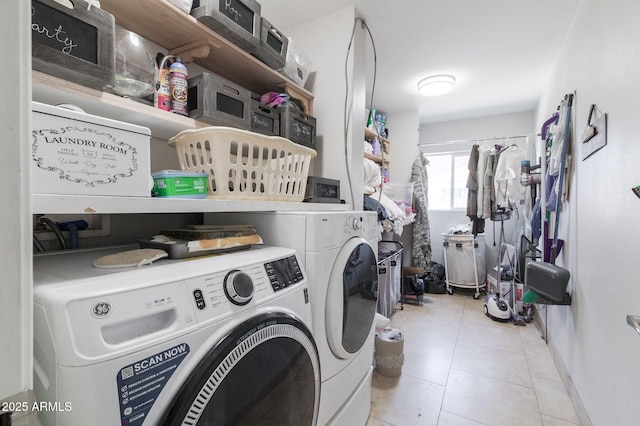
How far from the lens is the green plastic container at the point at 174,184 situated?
75 centimetres

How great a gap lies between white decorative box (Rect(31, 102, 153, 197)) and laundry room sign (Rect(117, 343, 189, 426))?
349mm

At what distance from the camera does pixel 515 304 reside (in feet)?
8.92

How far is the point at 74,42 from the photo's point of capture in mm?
683

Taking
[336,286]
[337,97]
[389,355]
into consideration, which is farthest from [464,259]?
[336,286]

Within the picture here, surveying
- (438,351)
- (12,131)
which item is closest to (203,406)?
(12,131)

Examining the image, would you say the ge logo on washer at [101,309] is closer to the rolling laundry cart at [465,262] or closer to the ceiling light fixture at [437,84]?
the ceiling light fixture at [437,84]

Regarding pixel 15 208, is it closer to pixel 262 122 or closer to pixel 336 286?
pixel 336 286

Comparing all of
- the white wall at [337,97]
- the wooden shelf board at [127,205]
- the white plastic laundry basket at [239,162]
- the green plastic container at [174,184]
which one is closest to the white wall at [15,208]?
the wooden shelf board at [127,205]

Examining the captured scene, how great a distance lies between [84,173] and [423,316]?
2.91 metres

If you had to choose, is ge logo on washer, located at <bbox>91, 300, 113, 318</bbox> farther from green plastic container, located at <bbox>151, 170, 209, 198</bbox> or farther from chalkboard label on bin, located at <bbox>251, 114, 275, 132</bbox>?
chalkboard label on bin, located at <bbox>251, 114, 275, 132</bbox>

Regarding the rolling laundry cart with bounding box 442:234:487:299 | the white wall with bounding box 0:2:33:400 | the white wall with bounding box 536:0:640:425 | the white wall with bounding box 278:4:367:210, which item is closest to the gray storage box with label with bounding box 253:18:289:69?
the white wall with bounding box 278:4:367:210

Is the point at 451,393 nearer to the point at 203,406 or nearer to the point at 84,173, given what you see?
the point at 203,406

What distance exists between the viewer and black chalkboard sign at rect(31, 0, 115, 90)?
0.64 meters

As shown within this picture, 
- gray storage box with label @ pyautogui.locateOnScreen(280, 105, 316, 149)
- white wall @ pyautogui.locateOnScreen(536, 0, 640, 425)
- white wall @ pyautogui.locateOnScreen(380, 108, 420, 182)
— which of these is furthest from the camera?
white wall @ pyautogui.locateOnScreen(380, 108, 420, 182)
